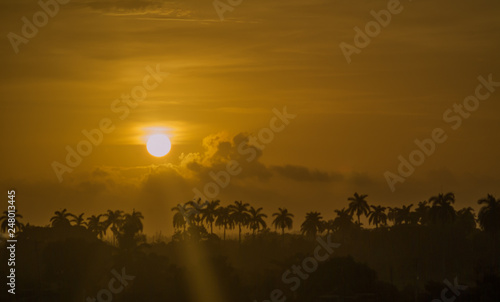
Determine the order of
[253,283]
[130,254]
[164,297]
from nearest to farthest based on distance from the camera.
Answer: [164,297] < [253,283] < [130,254]

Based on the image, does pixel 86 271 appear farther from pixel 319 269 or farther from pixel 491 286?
pixel 491 286

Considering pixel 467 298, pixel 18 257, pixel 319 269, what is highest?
pixel 18 257

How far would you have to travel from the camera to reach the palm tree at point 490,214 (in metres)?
176

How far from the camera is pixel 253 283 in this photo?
499 ft

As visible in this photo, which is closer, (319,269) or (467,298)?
(467,298)

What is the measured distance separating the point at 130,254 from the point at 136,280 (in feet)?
51.4

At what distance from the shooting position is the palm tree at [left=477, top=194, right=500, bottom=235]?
577 ft

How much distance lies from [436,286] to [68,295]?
2486 inches

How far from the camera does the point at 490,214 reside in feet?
579

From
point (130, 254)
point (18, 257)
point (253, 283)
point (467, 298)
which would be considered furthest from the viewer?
point (18, 257)

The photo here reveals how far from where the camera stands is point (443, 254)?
649 ft

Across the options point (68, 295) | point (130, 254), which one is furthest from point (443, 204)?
point (68, 295)

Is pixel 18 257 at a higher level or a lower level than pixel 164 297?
higher

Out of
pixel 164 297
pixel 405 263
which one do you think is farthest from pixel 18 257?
pixel 405 263
